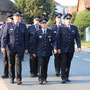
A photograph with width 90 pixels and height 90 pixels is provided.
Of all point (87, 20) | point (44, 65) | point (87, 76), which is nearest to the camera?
point (44, 65)

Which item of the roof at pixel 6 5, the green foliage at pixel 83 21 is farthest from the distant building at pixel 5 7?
the green foliage at pixel 83 21

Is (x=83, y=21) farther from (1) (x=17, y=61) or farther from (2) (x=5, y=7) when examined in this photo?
(1) (x=17, y=61)

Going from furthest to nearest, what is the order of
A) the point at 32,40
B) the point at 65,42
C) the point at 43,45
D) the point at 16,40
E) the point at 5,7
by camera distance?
the point at 5,7
the point at 32,40
the point at 65,42
the point at 43,45
the point at 16,40

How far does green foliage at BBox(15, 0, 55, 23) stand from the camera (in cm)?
5644

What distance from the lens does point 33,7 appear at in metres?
57.2

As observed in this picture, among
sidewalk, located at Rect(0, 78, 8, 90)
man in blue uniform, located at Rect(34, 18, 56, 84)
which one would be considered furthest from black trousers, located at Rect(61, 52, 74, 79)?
sidewalk, located at Rect(0, 78, 8, 90)

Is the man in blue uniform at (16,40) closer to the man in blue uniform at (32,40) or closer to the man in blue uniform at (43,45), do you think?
the man in blue uniform at (43,45)

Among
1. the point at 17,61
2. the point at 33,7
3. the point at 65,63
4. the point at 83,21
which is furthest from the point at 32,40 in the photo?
the point at 33,7

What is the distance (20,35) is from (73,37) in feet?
5.32

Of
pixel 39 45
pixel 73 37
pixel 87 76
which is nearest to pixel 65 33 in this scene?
pixel 73 37

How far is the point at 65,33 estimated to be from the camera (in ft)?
24.8

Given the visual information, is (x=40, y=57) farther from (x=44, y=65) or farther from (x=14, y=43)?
(x=14, y=43)

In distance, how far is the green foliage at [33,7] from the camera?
5644cm

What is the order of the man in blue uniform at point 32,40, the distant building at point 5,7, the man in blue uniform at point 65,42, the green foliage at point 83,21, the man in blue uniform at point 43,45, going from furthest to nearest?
the distant building at point 5,7
the green foliage at point 83,21
the man in blue uniform at point 32,40
the man in blue uniform at point 65,42
the man in blue uniform at point 43,45
